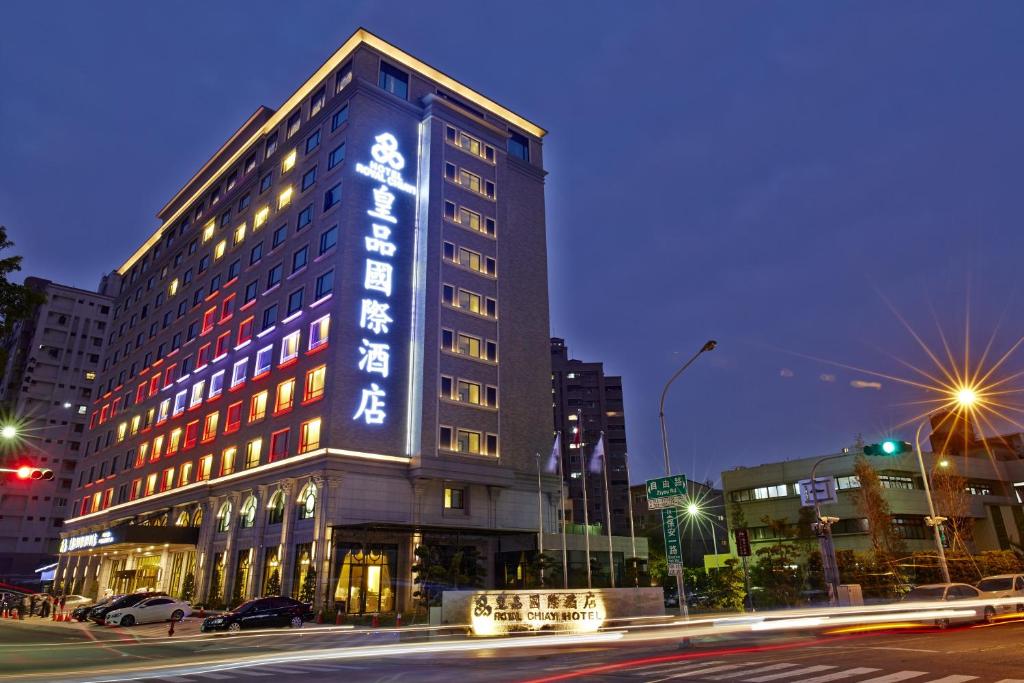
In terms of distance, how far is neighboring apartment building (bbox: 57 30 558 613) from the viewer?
4525 cm

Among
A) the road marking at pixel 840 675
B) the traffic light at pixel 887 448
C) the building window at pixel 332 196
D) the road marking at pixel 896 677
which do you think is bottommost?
the road marking at pixel 840 675

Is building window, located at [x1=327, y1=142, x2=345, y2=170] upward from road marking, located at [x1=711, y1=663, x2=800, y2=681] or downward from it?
upward

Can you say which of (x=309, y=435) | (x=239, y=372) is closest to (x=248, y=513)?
(x=309, y=435)

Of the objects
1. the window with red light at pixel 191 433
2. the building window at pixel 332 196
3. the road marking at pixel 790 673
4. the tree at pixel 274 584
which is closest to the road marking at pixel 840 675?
the road marking at pixel 790 673

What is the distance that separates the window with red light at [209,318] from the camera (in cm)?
6500

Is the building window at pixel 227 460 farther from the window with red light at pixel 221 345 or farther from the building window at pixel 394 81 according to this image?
the building window at pixel 394 81

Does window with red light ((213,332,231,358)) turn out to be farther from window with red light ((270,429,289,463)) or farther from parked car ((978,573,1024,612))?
parked car ((978,573,1024,612))

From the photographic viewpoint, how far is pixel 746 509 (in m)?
73.8

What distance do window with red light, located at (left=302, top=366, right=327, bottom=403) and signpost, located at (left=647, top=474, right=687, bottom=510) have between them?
1074 inches

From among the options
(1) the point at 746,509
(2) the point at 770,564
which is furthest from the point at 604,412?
(2) the point at 770,564

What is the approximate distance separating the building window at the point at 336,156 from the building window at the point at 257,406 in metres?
18.8

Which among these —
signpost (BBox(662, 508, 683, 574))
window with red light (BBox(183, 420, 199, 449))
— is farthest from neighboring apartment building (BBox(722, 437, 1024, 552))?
window with red light (BBox(183, 420, 199, 449))

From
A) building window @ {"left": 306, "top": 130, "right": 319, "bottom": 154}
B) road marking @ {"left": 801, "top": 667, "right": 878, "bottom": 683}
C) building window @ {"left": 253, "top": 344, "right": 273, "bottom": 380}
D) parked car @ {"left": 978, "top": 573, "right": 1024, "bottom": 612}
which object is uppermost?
building window @ {"left": 306, "top": 130, "right": 319, "bottom": 154}

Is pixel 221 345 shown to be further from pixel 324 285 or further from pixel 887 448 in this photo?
pixel 887 448
